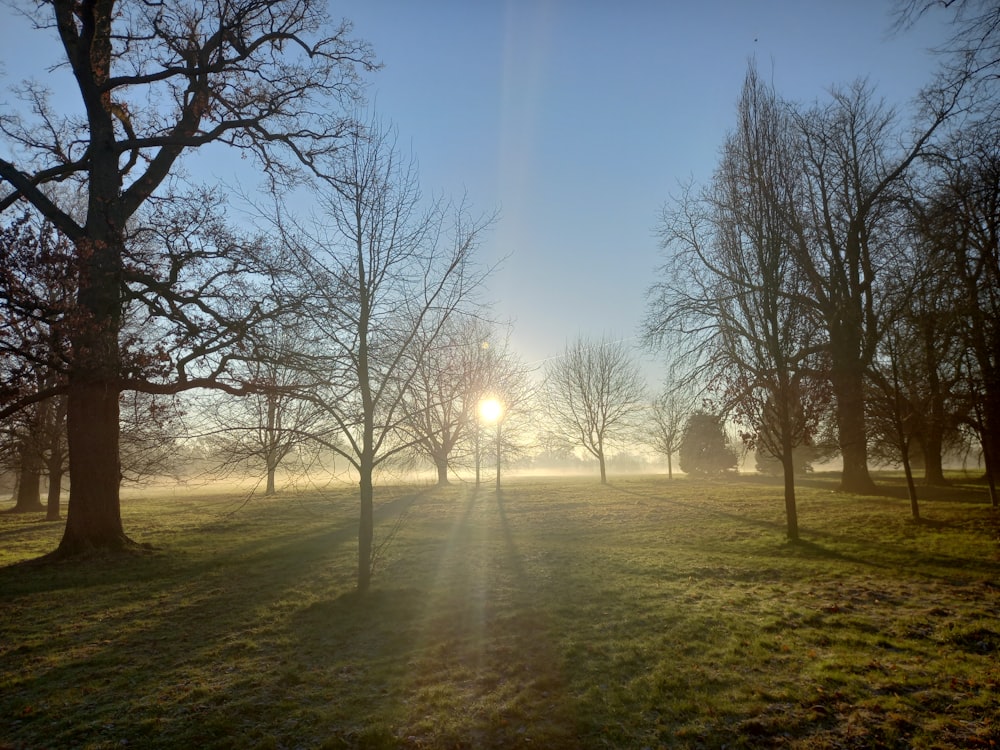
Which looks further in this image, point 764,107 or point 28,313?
point 764,107

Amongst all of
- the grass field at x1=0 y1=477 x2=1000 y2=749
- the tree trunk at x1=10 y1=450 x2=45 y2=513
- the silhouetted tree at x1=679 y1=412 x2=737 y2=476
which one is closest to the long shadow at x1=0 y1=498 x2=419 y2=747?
the grass field at x1=0 y1=477 x2=1000 y2=749

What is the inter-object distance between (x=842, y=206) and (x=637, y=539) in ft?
53.7

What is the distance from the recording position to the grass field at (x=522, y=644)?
442 centimetres

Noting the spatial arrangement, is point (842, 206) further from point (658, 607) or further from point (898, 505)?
point (658, 607)

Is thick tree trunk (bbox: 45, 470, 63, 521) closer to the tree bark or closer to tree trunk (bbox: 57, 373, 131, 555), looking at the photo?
tree trunk (bbox: 57, 373, 131, 555)

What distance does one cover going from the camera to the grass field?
4.42 m

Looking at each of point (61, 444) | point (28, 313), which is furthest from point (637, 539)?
point (61, 444)

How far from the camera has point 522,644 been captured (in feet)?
20.9

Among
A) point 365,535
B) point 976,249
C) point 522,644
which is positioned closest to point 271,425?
point 365,535

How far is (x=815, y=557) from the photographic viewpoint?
10359mm

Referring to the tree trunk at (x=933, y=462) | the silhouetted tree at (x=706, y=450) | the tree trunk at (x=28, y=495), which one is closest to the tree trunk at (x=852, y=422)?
the tree trunk at (x=933, y=462)

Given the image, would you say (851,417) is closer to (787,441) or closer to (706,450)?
(787,441)

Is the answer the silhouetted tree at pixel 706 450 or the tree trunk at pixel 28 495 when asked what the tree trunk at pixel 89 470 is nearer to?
the tree trunk at pixel 28 495

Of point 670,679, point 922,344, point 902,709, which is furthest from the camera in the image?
point 922,344
